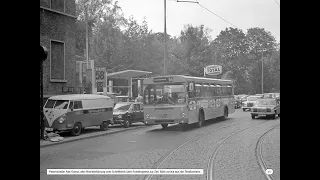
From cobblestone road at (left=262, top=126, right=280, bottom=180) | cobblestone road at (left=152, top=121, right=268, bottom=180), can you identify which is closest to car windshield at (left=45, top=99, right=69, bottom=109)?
cobblestone road at (left=152, top=121, right=268, bottom=180)

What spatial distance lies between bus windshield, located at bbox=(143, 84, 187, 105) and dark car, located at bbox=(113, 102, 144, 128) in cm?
239

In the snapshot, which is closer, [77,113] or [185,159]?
[185,159]

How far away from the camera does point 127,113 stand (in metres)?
14.2

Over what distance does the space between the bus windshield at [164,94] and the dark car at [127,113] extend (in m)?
2.39

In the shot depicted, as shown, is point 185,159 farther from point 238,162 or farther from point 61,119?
point 61,119

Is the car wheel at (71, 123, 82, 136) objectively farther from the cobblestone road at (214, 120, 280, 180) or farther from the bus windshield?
the cobblestone road at (214, 120, 280, 180)

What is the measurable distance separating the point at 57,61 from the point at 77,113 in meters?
5.02

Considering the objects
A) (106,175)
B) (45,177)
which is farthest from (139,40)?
(45,177)

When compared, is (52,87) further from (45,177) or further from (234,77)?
(234,77)

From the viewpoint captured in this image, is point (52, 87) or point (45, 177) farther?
point (52, 87)

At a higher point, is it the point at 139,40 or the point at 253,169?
the point at 139,40

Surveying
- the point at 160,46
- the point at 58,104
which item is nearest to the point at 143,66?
the point at 160,46

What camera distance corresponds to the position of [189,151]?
6.53 meters
